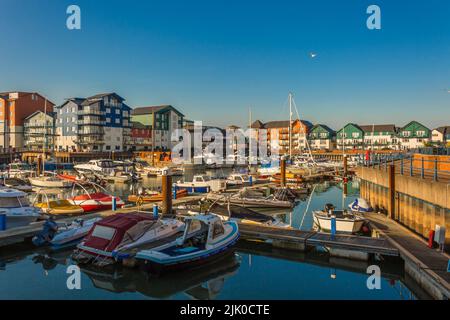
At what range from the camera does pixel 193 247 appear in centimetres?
1844

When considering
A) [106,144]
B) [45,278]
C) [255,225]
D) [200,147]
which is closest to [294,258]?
[255,225]

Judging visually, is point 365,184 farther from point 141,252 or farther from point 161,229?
point 141,252

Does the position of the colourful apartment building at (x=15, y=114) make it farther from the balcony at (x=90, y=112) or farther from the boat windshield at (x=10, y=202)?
the boat windshield at (x=10, y=202)

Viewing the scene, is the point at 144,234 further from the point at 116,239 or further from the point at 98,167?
the point at 98,167

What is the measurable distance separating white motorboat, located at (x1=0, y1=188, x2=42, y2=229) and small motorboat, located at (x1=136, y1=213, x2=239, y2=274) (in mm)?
11004

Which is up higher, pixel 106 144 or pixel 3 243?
pixel 106 144

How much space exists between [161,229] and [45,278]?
582 cm

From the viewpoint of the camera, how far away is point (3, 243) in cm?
2128

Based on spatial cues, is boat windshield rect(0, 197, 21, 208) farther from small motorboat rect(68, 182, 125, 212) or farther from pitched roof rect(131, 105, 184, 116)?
pitched roof rect(131, 105, 184, 116)

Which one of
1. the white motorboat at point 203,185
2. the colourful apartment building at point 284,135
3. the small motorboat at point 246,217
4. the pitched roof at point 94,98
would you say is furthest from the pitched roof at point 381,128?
the small motorboat at point 246,217

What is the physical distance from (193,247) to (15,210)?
12.8 meters

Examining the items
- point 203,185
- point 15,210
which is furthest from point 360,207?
point 15,210

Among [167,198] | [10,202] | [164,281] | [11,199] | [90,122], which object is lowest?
→ [164,281]

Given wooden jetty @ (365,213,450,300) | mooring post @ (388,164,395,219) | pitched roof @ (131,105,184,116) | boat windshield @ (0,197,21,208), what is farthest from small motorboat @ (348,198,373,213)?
pitched roof @ (131,105,184,116)
